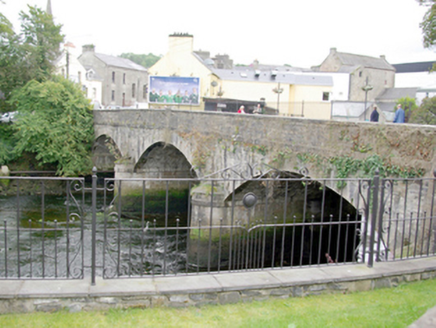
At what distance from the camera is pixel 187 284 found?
547 centimetres

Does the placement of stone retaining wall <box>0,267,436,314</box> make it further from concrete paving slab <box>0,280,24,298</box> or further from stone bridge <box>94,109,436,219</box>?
stone bridge <box>94,109,436,219</box>

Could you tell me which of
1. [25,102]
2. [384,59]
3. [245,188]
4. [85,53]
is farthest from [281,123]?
[384,59]

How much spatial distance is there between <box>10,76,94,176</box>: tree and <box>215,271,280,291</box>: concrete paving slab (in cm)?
2117

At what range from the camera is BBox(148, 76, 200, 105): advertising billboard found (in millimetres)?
31422

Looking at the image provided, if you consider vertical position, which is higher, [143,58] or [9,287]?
[143,58]

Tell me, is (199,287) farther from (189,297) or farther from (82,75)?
(82,75)

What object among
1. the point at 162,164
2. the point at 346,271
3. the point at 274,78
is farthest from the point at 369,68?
the point at 346,271

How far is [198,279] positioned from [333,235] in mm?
12023

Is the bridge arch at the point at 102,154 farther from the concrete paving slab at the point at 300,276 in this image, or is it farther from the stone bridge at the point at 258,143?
the concrete paving slab at the point at 300,276

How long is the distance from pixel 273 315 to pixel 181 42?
33790mm

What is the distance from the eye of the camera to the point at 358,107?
29.0m

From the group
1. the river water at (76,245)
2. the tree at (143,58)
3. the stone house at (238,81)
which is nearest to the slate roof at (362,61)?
the stone house at (238,81)

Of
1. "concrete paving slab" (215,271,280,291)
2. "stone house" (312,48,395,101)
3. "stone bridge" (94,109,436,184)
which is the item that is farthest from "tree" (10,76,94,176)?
"stone house" (312,48,395,101)

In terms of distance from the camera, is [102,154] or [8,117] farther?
[102,154]
